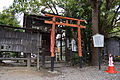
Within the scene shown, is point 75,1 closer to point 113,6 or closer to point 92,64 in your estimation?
point 113,6

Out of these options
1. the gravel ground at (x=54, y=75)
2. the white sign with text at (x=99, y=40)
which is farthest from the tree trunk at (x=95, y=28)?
the gravel ground at (x=54, y=75)

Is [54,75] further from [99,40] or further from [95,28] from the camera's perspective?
[95,28]

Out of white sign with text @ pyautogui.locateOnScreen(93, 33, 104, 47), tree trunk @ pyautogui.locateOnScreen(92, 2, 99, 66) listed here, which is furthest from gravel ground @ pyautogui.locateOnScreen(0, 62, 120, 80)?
tree trunk @ pyautogui.locateOnScreen(92, 2, 99, 66)

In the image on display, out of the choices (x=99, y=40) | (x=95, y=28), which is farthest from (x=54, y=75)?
(x=95, y=28)

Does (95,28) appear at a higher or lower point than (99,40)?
higher

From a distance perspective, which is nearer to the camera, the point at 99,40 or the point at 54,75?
the point at 54,75

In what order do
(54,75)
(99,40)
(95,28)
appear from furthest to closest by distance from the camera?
(95,28) < (99,40) < (54,75)

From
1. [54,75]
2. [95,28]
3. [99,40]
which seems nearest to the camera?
[54,75]

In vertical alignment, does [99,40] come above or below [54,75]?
above

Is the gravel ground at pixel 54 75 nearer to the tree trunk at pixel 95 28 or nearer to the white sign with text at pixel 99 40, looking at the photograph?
the white sign with text at pixel 99 40

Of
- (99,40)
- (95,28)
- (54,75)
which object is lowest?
(54,75)

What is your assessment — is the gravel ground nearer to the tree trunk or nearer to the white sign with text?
the white sign with text

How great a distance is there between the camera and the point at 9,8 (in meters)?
10.6

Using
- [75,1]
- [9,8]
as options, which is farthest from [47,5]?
[9,8]
